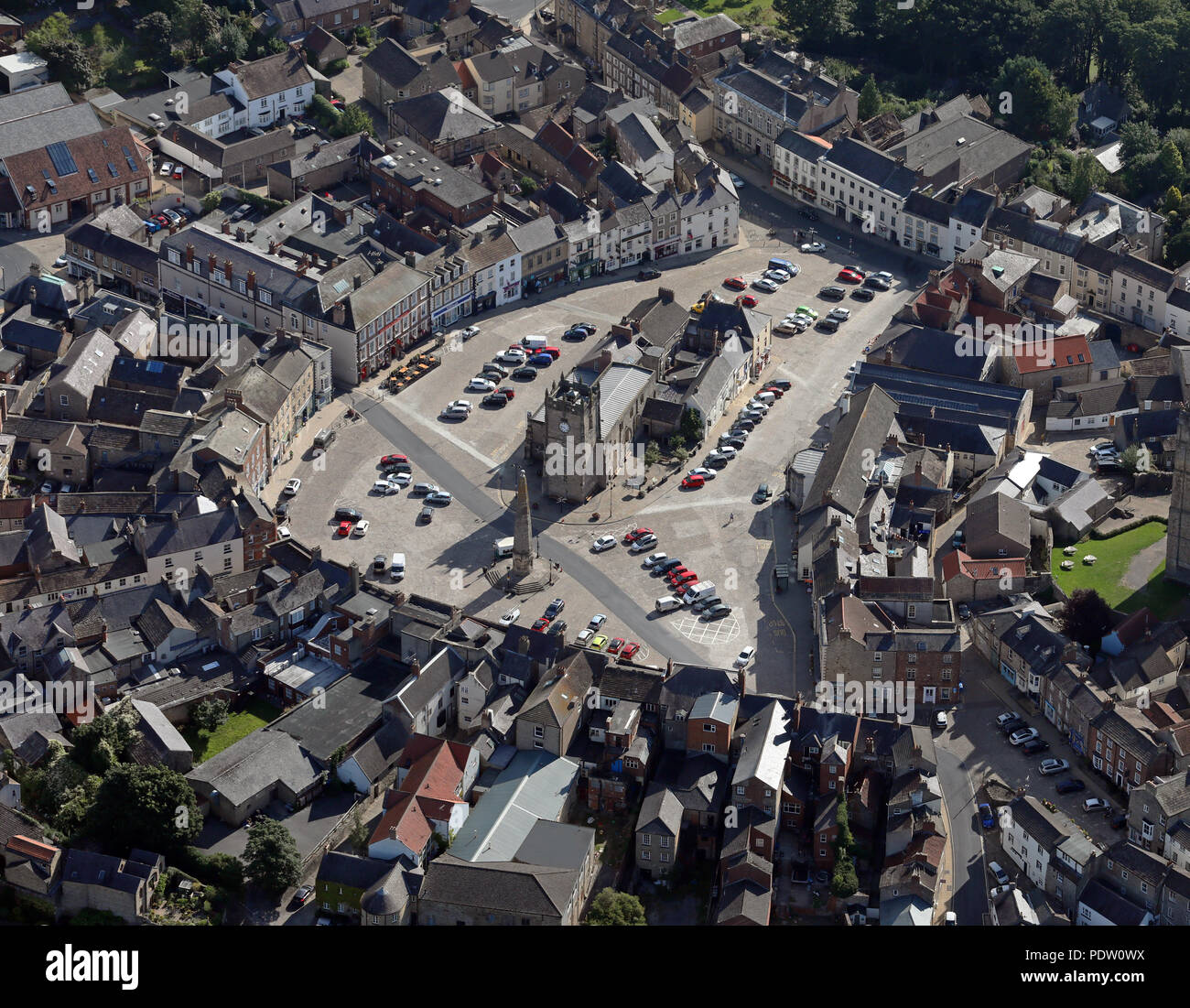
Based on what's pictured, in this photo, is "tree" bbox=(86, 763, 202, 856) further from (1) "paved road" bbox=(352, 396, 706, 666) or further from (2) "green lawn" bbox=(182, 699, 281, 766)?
(1) "paved road" bbox=(352, 396, 706, 666)

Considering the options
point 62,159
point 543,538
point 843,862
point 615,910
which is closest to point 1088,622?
point 843,862

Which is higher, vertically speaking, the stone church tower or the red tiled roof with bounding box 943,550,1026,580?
the stone church tower

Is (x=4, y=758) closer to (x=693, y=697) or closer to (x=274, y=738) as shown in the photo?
(x=274, y=738)

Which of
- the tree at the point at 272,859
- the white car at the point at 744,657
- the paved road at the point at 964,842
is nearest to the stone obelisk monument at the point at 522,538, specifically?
the white car at the point at 744,657

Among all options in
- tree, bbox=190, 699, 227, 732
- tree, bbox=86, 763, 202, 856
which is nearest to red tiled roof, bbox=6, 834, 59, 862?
tree, bbox=86, 763, 202, 856

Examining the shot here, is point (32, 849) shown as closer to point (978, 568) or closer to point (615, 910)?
point (615, 910)

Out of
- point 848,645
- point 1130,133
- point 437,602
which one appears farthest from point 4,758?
point 1130,133
